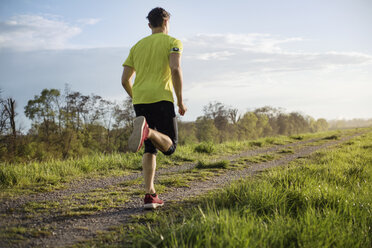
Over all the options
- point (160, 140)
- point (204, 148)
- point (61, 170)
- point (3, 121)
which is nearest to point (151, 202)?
point (160, 140)

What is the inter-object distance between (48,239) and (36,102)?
32180 millimetres

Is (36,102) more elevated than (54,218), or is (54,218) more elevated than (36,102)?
(36,102)

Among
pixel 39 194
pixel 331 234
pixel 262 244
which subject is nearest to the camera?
pixel 262 244

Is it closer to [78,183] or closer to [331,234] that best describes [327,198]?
[331,234]

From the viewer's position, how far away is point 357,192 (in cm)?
338

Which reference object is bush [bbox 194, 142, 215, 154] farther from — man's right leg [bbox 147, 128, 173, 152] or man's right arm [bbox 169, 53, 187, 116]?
man's right arm [bbox 169, 53, 187, 116]

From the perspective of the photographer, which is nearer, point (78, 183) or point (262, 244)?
point (262, 244)

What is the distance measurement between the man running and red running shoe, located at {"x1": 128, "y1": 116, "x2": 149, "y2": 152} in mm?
239

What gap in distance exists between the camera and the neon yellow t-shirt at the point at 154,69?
305 cm

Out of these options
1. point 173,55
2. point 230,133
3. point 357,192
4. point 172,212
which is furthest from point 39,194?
point 230,133

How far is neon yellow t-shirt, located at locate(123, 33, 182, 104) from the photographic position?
3.05 m

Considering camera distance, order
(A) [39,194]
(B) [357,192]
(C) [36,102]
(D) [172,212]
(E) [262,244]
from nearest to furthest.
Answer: (E) [262,244]
(D) [172,212]
(B) [357,192]
(A) [39,194]
(C) [36,102]

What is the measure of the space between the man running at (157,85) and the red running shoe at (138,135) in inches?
9.4

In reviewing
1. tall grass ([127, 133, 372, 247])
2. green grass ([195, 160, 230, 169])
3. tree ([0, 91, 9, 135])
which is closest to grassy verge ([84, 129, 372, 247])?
tall grass ([127, 133, 372, 247])
